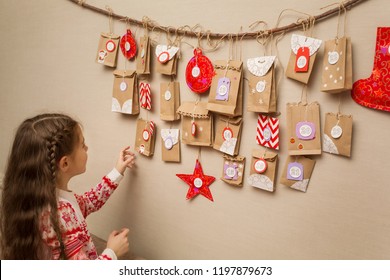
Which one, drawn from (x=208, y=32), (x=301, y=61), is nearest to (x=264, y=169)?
(x=301, y=61)

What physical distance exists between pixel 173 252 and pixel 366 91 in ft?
2.47

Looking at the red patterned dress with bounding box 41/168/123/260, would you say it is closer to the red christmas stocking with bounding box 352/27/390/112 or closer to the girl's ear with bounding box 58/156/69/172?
the girl's ear with bounding box 58/156/69/172

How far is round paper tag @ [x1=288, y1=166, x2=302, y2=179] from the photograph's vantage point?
0.86m

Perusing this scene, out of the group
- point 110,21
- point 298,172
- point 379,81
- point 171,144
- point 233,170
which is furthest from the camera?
point 110,21

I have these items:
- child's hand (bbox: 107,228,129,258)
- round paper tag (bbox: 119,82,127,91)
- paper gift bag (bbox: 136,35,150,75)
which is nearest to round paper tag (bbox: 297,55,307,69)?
paper gift bag (bbox: 136,35,150,75)

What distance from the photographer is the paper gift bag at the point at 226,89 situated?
2.95 feet

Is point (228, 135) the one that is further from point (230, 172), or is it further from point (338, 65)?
point (338, 65)

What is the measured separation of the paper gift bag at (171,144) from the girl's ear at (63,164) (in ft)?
0.95

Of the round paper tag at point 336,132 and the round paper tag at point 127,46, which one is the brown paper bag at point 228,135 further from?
the round paper tag at point 127,46

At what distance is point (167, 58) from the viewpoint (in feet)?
3.28

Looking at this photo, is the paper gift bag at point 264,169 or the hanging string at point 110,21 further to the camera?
the hanging string at point 110,21

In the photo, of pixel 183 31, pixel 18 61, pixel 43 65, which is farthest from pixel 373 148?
pixel 18 61

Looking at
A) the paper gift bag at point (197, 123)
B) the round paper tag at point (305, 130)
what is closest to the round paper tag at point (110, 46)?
the paper gift bag at point (197, 123)

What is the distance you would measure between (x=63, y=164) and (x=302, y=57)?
67cm
